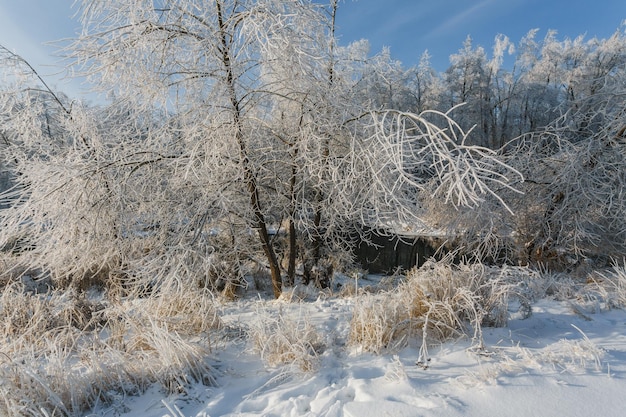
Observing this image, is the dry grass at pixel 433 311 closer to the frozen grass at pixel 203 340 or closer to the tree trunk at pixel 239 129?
the frozen grass at pixel 203 340

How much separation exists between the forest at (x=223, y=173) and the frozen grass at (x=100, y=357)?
24 millimetres

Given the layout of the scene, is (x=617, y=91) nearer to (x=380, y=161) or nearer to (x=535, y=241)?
(x=535, y=241)

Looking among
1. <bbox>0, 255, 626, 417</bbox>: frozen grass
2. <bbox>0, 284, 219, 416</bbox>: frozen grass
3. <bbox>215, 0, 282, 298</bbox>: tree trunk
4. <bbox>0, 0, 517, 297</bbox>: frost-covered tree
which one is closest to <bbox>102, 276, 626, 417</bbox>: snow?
<bbox>0, 255, 626, 417</bbox>: frozen grass

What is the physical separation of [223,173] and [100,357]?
2.62 metres

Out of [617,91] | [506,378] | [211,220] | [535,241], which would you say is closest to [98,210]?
[211,220]

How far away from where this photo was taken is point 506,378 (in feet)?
7.04

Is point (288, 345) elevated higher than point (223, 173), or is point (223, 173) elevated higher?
point (223, 173)

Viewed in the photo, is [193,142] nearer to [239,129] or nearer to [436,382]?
[239,129]

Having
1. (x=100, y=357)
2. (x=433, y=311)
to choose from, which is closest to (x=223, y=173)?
(x=100, y=357)

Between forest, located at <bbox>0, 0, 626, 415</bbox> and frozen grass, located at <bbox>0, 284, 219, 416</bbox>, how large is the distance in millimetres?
24

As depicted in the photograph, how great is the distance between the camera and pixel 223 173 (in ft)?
15.3

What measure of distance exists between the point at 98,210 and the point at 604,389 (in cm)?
519

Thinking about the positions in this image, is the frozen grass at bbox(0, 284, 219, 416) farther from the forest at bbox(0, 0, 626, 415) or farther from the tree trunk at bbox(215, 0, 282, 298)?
the tree trunk at bbox(215, 0, 282, 298)

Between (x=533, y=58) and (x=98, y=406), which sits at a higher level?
(x=533, y=58)
